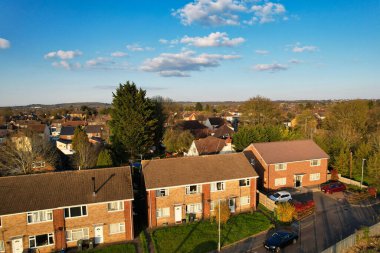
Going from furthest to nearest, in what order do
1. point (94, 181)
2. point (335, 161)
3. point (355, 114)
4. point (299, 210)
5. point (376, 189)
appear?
point (355, 114) → point (335, 161) → point (376, 189) → point (299, 210) → point (94, 181)

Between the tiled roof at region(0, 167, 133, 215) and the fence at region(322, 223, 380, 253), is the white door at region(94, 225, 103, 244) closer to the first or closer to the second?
the tiled roof at region(0, 167, 133, 215)

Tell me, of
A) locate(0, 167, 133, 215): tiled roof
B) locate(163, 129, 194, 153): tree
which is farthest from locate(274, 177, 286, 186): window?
locate(163, 129, 194, 153): tree

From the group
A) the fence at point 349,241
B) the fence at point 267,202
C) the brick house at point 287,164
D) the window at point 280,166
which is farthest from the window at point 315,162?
the fence at point 349,241

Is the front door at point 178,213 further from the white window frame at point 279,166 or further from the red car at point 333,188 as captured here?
the red car at point 333,188

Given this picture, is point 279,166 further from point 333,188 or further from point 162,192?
point 162,192

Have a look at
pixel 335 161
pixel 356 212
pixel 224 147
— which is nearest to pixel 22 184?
pixel 356 212

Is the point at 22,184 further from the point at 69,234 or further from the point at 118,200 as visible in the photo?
the point at 118,200
